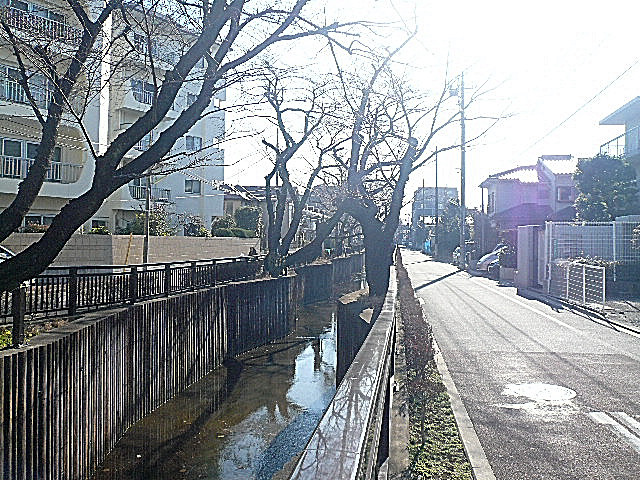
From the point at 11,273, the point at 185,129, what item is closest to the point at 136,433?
the point at 11,273

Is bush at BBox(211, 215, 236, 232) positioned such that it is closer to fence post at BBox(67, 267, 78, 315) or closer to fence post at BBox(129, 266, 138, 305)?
fence post at BBox(129, 266, 138, 305)

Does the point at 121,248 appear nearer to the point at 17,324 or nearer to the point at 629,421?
the point at 17,324

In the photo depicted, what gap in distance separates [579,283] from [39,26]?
57.9 ft

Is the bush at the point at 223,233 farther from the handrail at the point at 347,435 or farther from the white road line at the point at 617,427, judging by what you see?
the handrail at the point at 347,435

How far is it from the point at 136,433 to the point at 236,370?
16.3 ft

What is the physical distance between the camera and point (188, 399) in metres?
11.8

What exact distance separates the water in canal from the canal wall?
266 millimetres

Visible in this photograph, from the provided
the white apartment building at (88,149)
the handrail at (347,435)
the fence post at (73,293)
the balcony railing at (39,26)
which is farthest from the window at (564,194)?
the handrail at (347,435)

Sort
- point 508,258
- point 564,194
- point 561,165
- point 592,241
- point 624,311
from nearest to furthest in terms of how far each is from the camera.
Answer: point 624,311
point 592,241
point 508,258
point 564,194
point 561,165

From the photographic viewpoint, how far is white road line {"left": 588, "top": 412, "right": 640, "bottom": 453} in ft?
22.8

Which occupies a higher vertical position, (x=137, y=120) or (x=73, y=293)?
(x=137, y=120)

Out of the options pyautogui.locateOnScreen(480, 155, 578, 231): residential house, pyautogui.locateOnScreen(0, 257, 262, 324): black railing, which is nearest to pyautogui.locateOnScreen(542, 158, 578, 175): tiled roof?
pyautogui.locateOnScreen(480, 155, 578, 231): residential house

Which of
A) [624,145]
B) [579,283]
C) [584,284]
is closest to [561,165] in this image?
[624,145]

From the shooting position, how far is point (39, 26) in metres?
9.87
